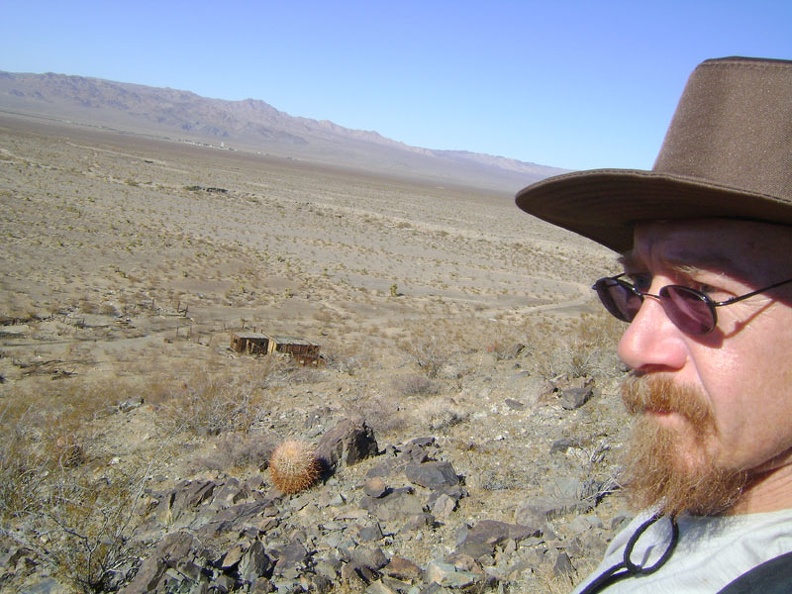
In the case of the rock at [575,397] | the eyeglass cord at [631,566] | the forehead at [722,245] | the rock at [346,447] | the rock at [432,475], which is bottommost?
the rock at [346,447]

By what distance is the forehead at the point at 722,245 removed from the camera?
4.38 ft

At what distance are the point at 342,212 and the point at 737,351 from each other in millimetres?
41159

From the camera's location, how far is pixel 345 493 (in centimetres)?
573

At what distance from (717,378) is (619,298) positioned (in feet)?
1.84

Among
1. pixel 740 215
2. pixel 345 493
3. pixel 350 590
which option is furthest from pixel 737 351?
pixel 345 493

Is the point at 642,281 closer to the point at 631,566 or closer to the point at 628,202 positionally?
the point at 628,202

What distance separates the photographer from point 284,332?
1386cm

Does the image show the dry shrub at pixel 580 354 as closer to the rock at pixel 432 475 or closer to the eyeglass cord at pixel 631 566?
the rock at pixel 432 475

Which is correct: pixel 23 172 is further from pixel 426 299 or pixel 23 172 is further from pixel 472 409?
pixel 472 409

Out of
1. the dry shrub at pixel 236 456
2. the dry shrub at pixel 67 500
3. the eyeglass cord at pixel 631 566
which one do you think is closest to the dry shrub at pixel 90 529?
the dry shrub at pixel 67 500

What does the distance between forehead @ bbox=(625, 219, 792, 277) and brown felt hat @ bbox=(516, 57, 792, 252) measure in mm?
25

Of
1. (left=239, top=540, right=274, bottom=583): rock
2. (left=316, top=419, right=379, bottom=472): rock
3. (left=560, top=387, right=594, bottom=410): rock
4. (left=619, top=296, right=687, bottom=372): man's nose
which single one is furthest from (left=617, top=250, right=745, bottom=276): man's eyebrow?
(left=560, top=387, right=594, bottom=410): rock

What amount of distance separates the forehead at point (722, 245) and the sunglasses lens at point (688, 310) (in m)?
0.07

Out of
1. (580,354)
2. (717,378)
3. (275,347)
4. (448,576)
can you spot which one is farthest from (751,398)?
(275,347)
